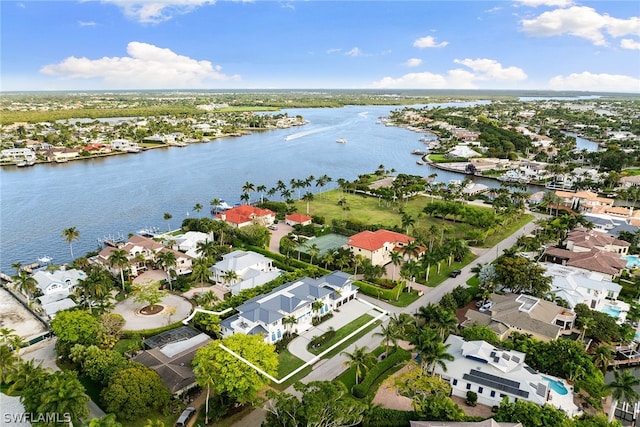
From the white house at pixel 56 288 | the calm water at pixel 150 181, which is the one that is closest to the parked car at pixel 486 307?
the white house at pixel 56 288

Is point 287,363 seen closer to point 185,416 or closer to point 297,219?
point 185,416

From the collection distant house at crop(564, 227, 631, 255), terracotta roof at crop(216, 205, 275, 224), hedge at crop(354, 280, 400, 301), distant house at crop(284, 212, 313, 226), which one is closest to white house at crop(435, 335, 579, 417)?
hedge at crop(354, 280, 400, 301)

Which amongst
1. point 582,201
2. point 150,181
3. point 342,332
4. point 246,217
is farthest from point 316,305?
point 150,181

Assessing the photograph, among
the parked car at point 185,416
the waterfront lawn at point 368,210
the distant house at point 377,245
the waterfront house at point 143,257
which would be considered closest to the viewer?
the parked car at point 185,416

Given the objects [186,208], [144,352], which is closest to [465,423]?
[144,352]

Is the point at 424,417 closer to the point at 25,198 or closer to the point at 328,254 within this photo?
the point at 328,254

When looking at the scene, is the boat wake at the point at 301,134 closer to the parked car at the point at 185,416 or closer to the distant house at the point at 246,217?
the distant house at the point at 246,217

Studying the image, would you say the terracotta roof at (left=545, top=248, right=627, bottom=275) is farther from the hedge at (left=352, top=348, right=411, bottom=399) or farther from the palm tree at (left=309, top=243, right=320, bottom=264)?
the palm tree at (left=309, top=243, right=320, bottom=264)
